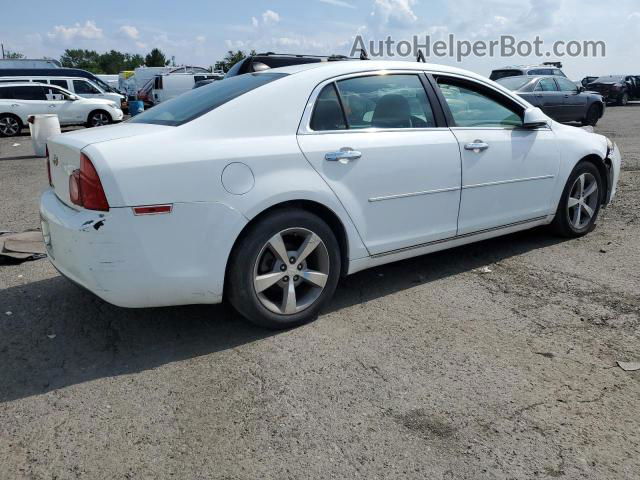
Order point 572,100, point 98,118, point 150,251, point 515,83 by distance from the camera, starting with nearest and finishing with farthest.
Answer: point 150,251 < point 515,83 < point 572,100 < point 98,118

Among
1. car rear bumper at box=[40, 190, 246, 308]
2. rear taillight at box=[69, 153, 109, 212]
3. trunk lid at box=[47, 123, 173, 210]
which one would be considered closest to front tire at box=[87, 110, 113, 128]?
trunk lid at box=[47, 123, 173, 210]

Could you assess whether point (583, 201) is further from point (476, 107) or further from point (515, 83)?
point (515, 83)

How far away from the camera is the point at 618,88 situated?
29406mm

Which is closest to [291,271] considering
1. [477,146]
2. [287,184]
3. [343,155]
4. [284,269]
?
[284,269]

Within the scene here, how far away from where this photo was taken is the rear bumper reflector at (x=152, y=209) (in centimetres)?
310

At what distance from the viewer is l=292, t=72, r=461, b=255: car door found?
375 centimetres

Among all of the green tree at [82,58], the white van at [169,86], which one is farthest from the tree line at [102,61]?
the white van at [169,86]

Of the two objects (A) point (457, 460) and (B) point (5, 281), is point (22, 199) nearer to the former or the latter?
(B) point (5, 281)

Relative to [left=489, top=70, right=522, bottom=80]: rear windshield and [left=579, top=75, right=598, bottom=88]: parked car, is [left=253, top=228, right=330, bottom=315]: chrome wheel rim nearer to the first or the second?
[left=489, top=70, right=522, bottom=80]: rear windshield

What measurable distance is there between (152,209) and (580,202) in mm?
4024

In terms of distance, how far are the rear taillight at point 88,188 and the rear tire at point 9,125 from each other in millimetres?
17171

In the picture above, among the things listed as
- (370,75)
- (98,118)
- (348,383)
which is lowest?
(348,383)

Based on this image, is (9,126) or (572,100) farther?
(9,126)

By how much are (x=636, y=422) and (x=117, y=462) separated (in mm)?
2283
